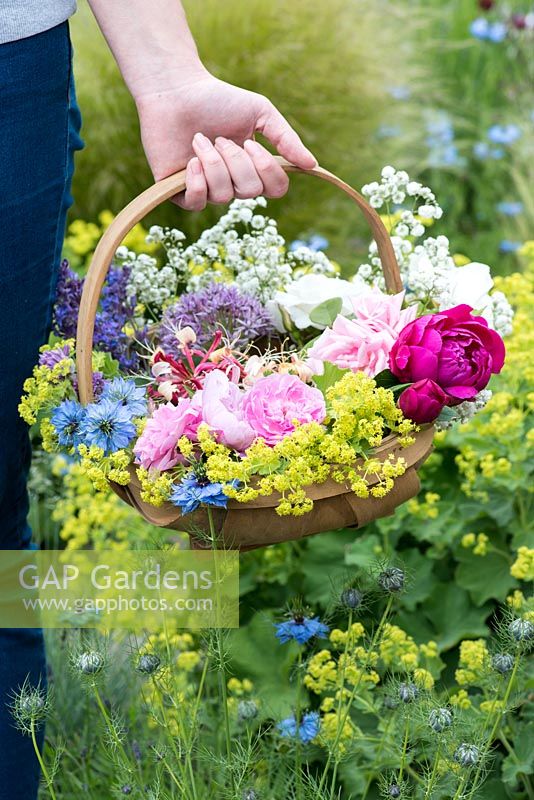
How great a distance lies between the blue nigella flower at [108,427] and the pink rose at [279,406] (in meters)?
0.13

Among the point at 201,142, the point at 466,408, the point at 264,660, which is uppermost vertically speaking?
the point at 201,142

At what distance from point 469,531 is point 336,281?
2.42ft

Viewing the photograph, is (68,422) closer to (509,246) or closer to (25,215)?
(25,215)

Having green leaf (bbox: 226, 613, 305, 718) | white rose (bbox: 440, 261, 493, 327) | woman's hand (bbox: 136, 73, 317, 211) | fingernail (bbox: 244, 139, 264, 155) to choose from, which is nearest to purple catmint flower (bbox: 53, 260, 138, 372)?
woman's hand (bbox: 136, 73, 317, 211)

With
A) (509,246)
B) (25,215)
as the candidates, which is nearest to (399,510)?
(25,215)

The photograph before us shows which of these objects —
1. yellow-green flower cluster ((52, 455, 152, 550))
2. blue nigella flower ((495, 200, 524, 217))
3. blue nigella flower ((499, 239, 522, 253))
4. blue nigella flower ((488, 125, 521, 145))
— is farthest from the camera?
blue nigella flower ((488, 125, 521, 145))

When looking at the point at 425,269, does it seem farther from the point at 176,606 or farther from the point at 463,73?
the point at 463,73

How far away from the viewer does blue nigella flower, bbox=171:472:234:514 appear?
3.35 ft

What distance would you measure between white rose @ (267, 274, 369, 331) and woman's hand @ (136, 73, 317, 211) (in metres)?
0.16

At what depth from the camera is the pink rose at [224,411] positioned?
107cm

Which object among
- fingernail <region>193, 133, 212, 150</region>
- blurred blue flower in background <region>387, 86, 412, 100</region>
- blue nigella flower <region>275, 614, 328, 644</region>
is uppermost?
fingernail <region>193, 133, 212, 150</region>

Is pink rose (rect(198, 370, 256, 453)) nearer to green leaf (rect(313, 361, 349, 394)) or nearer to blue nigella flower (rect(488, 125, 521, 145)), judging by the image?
green leaf (rect(313, 361, 349, 394))

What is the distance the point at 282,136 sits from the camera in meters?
1.24

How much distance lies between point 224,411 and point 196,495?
10cm
